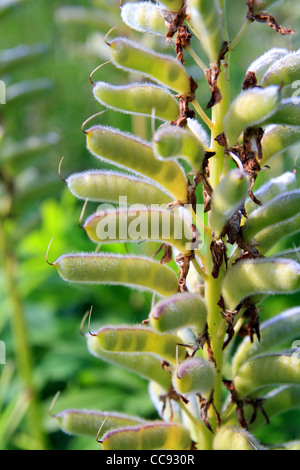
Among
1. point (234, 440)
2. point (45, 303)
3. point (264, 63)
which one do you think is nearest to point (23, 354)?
point (45, 303)

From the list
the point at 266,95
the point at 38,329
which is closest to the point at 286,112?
the point at 266,95

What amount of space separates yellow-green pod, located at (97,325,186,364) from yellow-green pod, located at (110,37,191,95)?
0.51 metres

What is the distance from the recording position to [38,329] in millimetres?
2586

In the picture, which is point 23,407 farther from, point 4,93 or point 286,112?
point 286,112

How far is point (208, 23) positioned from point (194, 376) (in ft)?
2.14

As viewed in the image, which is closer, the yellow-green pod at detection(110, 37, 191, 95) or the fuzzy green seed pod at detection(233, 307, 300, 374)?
the yellow-green pod at detection(110, 37, 191, 95)

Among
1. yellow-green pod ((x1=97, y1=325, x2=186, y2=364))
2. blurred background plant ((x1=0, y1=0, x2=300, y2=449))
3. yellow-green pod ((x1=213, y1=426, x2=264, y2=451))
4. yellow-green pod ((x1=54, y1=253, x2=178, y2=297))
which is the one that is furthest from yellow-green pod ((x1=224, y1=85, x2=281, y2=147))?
blurred background plant ((x1=0, y1=0, x2=300, y2=449))

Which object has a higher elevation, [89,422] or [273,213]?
[273,213]

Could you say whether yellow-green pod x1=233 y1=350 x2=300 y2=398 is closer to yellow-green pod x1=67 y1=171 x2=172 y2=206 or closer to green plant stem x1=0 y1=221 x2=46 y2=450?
yellow-green pod x1=67 y1=171 x2=172 y2=206

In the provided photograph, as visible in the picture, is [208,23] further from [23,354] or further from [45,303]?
[45,303]

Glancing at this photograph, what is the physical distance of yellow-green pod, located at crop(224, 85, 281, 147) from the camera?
89cm

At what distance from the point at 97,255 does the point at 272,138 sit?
43cm

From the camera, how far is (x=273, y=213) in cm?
102

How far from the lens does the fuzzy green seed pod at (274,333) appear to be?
1.16 metres
